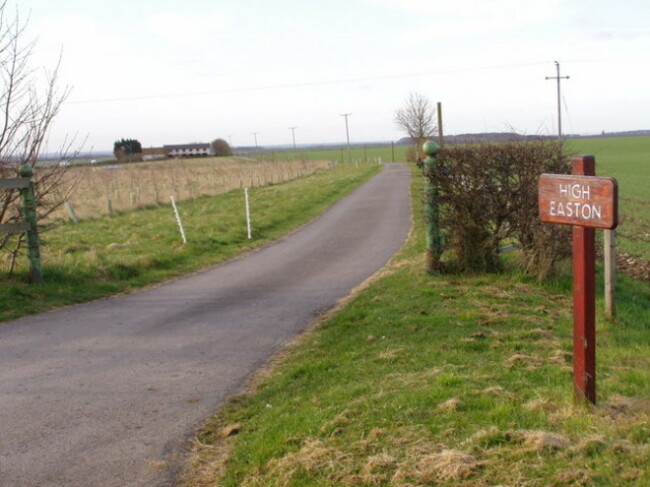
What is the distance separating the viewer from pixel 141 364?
7.36m

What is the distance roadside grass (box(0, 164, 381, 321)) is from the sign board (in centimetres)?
732

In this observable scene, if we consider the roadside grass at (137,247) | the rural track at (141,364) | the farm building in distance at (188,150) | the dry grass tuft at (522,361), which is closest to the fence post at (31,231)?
the roadside grass at (137,247)

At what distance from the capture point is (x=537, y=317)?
8031 mm

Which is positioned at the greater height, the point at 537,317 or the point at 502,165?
the point at 502,165

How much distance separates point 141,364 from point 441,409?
3.44 m

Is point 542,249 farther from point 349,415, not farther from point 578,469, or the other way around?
point 578,469

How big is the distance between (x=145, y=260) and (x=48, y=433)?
804cm

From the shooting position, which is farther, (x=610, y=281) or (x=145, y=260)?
(x=145, y=260)

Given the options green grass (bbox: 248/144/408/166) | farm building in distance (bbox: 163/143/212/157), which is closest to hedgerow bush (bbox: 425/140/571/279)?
green grass (bbox: 248/144/408/166)

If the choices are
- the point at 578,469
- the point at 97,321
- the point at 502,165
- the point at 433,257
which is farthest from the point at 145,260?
the point at 578,469

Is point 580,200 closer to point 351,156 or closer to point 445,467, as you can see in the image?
Result: point 445,467

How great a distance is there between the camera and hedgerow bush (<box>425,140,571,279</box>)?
32.1 ft

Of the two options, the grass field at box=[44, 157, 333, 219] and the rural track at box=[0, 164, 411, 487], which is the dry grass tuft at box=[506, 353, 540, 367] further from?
the grass field at box=[44, 157, 333, 219]

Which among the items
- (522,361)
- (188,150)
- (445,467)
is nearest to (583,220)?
(445,467)
